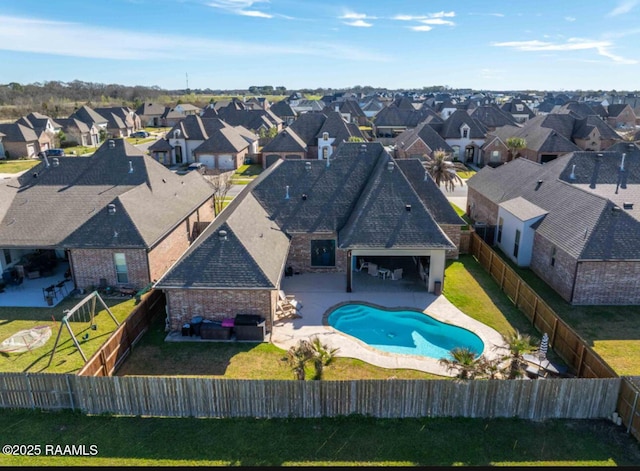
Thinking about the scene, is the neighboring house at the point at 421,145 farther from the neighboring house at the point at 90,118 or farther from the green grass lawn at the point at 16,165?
the neighboring house at the point at 90,118

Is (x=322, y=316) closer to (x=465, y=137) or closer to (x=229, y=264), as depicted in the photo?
(x=229, y=264)

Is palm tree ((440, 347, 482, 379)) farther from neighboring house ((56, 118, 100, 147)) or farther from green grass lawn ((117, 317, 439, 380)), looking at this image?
neighboring house ((56, 118, 100, 147))

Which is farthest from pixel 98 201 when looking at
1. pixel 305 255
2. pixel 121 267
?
pixel 305 255

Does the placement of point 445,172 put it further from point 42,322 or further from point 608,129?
point 608,129

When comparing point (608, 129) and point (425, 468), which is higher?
point (608, 129)

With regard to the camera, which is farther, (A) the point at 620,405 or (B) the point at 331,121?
(B) the point at 331,121

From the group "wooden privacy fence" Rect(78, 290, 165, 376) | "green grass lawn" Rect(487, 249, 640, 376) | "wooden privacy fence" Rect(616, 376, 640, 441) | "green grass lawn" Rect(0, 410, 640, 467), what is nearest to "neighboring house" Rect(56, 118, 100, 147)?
"wooden privacy fence" Rect(78, 290, 165, 376)

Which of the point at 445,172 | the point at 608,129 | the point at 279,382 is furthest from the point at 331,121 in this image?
the point at 279,382

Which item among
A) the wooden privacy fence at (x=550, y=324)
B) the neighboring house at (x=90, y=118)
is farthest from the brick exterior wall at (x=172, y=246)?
the neighboring house at (x=90, y=118)
